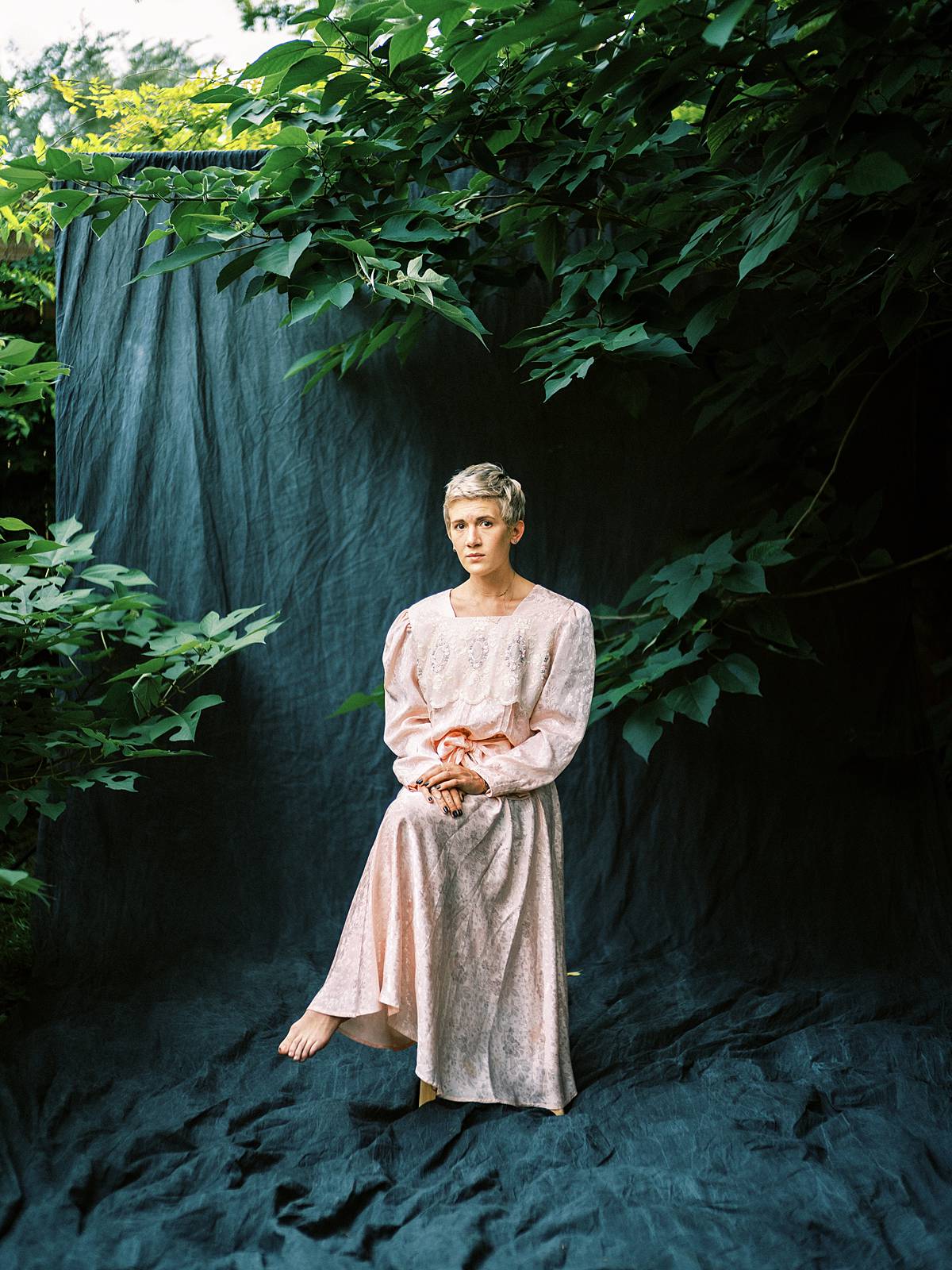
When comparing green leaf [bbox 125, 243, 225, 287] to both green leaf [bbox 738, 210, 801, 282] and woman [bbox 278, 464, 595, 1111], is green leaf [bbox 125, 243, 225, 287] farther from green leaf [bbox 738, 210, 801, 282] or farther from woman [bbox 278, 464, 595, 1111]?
green leaf [bbox 738, 210, 801, 282]

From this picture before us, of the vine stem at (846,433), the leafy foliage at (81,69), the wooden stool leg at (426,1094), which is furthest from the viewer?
the leafy foliage at (81,69)

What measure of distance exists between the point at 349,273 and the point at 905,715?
6.15ft

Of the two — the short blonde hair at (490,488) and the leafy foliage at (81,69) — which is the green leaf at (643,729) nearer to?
the short blonde hair at (490,488)

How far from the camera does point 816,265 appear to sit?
2174 mm

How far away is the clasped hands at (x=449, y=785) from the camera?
2027mm

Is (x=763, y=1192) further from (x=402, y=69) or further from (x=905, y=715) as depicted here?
(x=402, y=69)

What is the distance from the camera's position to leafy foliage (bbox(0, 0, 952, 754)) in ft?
4.87

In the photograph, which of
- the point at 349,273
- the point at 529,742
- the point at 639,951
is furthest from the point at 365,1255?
the point at 349,273

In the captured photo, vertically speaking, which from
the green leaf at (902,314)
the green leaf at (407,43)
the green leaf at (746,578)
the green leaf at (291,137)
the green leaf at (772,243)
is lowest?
the green leaf at (746,578)

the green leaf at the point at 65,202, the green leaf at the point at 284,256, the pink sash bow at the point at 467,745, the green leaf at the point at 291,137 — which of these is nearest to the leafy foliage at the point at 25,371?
the green leaf at the point at 65,202

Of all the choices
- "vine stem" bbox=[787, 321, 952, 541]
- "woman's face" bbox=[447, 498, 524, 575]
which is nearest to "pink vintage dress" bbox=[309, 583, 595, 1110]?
"woman's face" bbox=[447, 498, 524, 575]

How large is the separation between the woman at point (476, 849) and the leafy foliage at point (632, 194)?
0.25 meters

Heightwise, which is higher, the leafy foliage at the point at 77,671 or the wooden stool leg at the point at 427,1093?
the leafy foliage at the point at 77,671

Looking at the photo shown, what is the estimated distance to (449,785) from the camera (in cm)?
203
